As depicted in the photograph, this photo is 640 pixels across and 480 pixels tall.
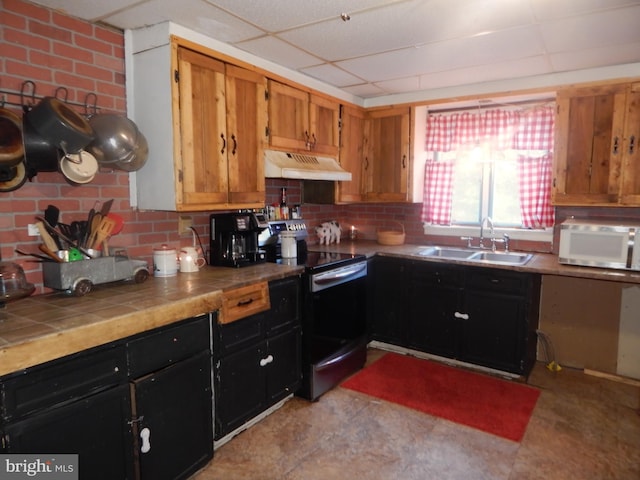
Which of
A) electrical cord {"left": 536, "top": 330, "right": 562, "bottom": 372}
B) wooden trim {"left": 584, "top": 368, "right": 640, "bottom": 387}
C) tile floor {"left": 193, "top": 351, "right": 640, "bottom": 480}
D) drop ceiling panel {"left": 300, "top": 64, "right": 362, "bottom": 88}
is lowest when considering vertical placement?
tile floor {"left": 193, "top": 351, "right": 640, "bottom": 480}

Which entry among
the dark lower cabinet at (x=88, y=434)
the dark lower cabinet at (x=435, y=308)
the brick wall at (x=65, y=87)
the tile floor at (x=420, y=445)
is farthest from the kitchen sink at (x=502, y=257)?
the dark lower cabinet at (x=88, y=434)

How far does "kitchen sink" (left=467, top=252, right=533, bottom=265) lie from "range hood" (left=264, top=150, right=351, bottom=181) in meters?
1.33

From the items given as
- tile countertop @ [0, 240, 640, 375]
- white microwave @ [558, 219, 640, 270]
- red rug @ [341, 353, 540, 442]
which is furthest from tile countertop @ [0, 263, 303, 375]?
white microwave @ [558, 219, 640, 270]

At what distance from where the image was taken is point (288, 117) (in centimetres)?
319

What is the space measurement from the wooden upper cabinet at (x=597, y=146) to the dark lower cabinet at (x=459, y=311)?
2.45 feet

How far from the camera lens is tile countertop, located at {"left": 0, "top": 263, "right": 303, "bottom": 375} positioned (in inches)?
57.2

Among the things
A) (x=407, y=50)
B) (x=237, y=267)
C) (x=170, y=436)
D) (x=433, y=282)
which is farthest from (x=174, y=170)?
(x=433, y=282)

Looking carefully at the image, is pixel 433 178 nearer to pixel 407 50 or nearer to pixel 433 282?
pixel 433 282

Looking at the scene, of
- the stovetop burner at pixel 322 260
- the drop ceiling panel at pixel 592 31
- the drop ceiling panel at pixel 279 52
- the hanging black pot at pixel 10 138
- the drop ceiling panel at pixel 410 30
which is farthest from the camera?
the stovetop burner at pixel 322 260

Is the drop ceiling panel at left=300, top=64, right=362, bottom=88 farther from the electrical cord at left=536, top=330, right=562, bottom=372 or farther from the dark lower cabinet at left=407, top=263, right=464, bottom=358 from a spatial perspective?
the electrical cord at left=536, top=330, right=562, bottom=372

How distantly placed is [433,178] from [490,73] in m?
1.14

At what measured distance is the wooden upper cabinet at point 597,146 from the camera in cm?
300

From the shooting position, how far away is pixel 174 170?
2.37 metres

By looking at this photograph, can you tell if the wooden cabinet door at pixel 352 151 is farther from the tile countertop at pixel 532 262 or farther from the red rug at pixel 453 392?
the red rug at pixel 453 392
